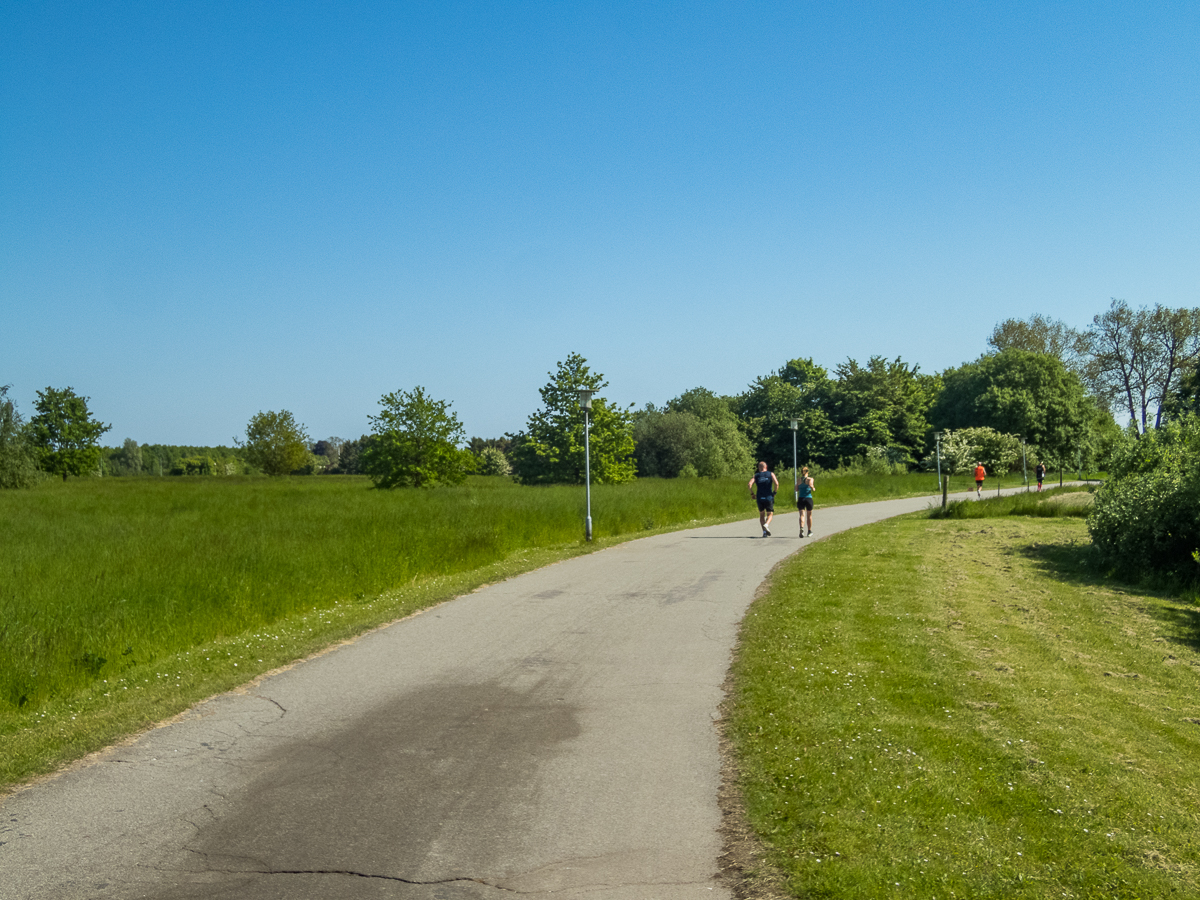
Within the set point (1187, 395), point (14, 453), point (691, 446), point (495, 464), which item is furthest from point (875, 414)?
point (14, 453)

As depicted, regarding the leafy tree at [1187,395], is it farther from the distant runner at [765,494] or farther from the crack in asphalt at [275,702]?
the crack in asphalt at [275,702]

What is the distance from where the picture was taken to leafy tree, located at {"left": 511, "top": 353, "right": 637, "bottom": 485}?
51.2 meters

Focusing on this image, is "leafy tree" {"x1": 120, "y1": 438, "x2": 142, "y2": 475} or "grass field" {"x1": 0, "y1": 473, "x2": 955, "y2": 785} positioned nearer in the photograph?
"grass field" {"x1": 0, "y1": 473, "x2": 955, "y2": 785}

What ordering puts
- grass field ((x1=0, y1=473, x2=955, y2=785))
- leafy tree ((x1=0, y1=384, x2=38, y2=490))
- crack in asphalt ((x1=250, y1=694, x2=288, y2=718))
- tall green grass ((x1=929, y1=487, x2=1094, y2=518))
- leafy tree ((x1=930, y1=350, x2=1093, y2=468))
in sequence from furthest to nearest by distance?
leafy tree ((x1=930, y1=350, x2=1093, y2=468)), leafy tree ((x1=0, y1=384, x2=38, y2=490)), tall green grass ((x1=929, y1=487, x2=1094, y2=518)), grass field ((x1=0, y1=473, x2=955, y2=785)), crack in asphalt ((x1=250, y1=694, x2=288, y2=718))

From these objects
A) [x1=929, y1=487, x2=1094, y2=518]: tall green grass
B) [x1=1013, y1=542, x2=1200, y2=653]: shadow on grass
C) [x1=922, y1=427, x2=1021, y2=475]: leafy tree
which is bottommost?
[x1=1013, y1=542, x2=1200, y2=653]: shadow on grass

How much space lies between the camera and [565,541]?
68.6 ft

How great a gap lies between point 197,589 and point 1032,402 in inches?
2728

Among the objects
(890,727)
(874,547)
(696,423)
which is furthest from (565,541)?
(696,423)

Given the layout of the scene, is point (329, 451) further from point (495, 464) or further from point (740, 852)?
point (740, 852)

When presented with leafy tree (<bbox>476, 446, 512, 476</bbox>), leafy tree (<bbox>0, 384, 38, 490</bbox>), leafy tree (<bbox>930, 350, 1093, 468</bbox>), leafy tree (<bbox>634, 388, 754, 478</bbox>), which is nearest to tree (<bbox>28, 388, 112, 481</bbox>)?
leafy tree (<bbox>0, 384, 38, 490</bbox>)

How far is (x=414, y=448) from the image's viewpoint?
145 feet

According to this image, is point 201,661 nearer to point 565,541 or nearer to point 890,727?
point 890,727

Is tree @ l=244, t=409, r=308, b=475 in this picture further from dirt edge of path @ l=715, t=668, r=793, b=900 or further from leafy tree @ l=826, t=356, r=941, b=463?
dirt edge of path @ l=715, t=668, r=793, b=900

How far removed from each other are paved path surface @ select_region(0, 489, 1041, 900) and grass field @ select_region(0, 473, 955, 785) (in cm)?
77
